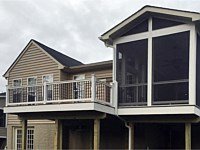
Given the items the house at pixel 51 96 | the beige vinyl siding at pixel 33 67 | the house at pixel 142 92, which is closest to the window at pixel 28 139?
the house at pixel 51 96

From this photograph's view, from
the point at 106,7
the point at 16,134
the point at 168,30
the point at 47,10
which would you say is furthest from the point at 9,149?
the point at 168,30

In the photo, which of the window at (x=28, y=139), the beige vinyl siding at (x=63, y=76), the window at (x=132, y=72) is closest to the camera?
A: the window at (x=132, y=72)

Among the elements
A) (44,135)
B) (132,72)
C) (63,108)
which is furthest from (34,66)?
(132,72)

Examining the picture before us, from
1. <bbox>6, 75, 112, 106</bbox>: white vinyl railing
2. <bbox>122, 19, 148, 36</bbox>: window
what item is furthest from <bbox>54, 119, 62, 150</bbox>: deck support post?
<bbox>122, 19, 148, 36</bbox>: window

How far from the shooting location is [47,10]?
18703 millimetres

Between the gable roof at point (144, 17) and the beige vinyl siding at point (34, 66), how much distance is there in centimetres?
526

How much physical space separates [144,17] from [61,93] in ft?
14.4

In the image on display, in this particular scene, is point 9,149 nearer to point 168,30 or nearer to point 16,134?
point 16,134

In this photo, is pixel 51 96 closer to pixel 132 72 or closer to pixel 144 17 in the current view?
pixel 132 72

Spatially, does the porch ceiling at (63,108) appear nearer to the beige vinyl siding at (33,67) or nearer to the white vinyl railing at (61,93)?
the white vinyl railing at (61,93)

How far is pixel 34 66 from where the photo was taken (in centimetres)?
1747

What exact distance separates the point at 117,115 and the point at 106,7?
8317 millimetres

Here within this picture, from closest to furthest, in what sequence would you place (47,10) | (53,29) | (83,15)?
(47,10) < (83,15) < (53,29)

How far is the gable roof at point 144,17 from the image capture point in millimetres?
10353
